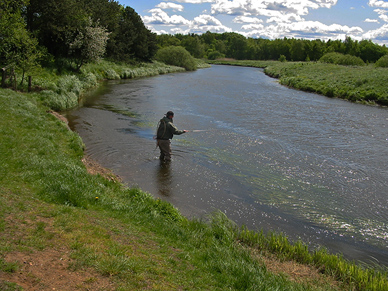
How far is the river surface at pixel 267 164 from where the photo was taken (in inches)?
398

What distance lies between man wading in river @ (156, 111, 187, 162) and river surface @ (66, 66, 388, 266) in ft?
1.76

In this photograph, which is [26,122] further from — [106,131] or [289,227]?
[289,227]

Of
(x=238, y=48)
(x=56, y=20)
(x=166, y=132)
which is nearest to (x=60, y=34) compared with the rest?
(x=56, y=20)

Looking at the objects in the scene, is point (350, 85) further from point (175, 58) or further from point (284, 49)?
point (284, 49)

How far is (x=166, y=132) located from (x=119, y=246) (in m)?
8.09

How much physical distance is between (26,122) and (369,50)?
359 ft

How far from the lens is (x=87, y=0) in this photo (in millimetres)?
44719

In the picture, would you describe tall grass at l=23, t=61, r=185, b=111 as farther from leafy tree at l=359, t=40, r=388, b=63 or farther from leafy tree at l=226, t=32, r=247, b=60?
leafy tree at l=226, t=32, r=247, b=60

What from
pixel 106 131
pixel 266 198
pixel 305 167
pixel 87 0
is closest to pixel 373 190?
pixel 305 167

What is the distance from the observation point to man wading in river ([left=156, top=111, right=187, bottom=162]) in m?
13.6

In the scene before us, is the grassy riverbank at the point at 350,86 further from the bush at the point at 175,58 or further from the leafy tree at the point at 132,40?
the bush at the point at 175,58

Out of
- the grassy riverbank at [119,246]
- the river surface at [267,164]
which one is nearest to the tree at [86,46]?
the river surface at [267,164]

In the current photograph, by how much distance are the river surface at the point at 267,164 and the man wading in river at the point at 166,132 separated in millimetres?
535

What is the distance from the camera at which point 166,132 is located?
45.0 feet
